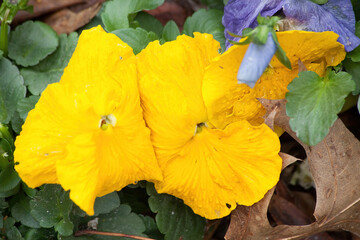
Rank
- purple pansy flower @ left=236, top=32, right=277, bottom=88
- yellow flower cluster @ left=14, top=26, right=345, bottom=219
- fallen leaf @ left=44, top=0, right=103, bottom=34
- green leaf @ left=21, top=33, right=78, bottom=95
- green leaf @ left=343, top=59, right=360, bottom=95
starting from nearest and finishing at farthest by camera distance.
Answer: purple pansy flower @ left=236, top=32, right=277, bottom=88, yellow flower cluster @ left=14, top=26, right=345, bottom=219, green leaf @ left=343, top=59, right=360, bottom=95, green leaf @ left=21, top=33, right=78, bottom=95, fallen leaf @ left=44, top=0, right=103, bottom=34

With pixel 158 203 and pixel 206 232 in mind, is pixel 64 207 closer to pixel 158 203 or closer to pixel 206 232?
pixel 158 203

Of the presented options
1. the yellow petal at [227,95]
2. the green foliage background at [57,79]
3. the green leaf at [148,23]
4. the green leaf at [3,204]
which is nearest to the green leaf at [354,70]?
the green foliage background at [57,79]

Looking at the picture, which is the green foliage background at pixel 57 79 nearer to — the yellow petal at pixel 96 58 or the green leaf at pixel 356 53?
the green leaf at pixel 356 53

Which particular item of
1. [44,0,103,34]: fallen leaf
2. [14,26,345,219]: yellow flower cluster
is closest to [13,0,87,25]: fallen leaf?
[44,0,103,34]: fallen leaf

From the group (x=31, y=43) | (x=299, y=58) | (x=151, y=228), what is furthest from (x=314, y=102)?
(x=31, y=43)

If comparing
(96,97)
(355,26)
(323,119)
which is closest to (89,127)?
(96,97)

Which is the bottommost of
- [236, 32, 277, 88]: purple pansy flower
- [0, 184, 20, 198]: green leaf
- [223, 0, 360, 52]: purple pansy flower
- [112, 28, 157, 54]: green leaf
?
[0, 184, 20, 198]: green leaf

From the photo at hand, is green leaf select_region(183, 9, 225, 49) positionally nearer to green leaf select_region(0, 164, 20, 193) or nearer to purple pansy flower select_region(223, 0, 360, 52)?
purple pansy flower select_region(223, 0, 360, 52)
